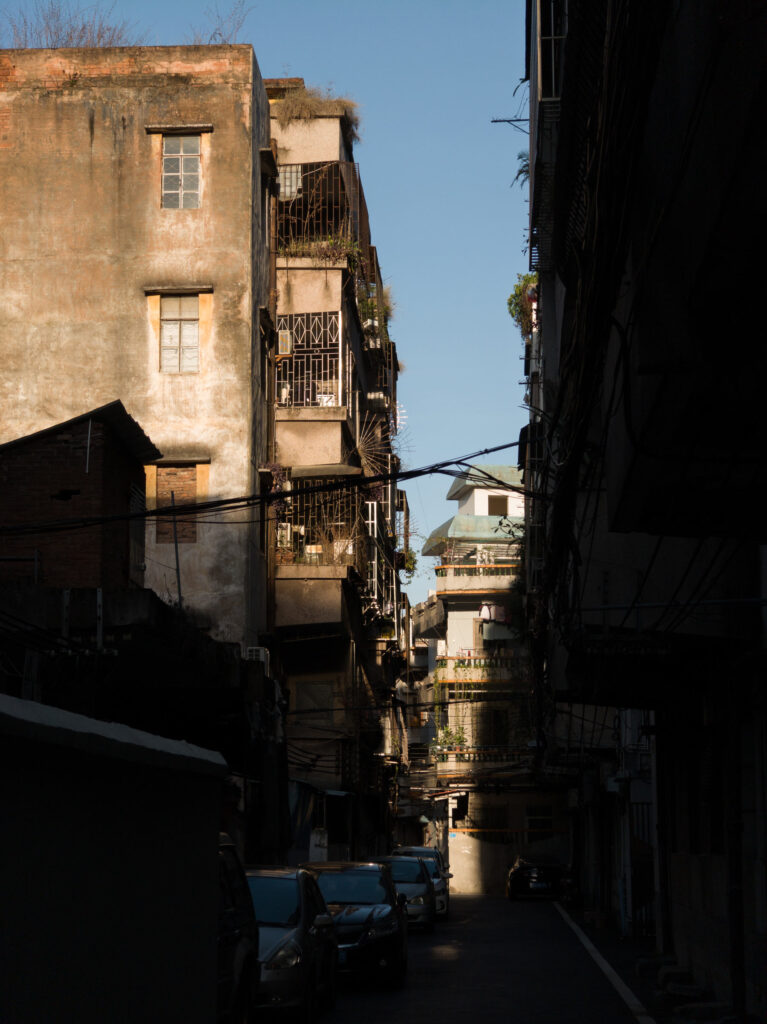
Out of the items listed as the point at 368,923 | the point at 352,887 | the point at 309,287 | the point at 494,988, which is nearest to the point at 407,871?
the point at 352,887

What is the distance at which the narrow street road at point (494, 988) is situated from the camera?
14.7 metres

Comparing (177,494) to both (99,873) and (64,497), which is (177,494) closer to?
(64,497)

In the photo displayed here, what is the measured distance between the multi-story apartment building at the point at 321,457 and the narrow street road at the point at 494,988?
25.5 ft

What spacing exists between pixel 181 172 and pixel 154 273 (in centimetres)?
244

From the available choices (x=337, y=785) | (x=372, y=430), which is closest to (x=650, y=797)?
(x=337, y=785)

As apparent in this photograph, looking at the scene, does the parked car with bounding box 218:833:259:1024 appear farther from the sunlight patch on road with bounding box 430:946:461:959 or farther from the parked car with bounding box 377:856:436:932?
the parked car with bounding box 377:856:436:932

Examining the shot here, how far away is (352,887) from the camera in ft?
65.6

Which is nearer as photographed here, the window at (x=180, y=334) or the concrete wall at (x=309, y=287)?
the window at (x=180, y=334)

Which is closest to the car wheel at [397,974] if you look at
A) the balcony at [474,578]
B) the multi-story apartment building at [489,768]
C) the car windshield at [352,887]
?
the car windshield at [352,887]

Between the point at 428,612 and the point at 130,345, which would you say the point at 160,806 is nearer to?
the point at 130,345

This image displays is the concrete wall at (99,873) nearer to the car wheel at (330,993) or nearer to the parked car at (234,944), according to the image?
the parked car at (234,944)

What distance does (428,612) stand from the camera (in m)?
76.8

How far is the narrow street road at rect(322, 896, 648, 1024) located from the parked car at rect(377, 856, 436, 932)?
17.1 inches

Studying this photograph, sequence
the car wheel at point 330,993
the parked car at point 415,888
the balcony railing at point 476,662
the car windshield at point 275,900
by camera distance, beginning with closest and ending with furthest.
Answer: the car windshield at point 275,900 → the car wheel at point 330,993 → the parked car at point 415,888 → the balcony railing at point 476,662
